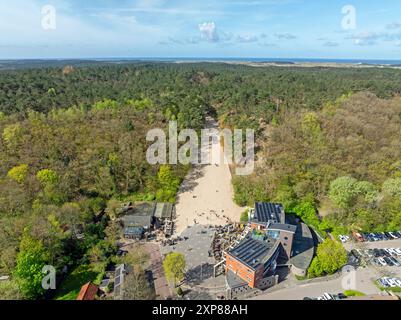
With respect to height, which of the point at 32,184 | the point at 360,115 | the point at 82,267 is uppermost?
the point at 360,115

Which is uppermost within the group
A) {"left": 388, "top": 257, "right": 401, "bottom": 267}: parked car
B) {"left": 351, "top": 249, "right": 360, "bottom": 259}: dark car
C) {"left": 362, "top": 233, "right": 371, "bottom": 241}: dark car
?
{"left": 362, "top": 233, "right": 371, "bottom": 241}: dark car

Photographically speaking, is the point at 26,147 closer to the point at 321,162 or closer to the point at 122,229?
the point at 122,229

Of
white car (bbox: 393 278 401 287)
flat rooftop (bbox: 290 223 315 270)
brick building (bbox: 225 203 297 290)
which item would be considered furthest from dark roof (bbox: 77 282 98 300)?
white car (bbox: 393 278 401 287)

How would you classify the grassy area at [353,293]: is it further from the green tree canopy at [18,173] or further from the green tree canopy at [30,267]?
the green tree canopy at [18,173]

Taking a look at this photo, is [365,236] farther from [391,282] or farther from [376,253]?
[391,282]

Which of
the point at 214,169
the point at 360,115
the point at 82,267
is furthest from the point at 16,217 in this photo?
the point at 360,115

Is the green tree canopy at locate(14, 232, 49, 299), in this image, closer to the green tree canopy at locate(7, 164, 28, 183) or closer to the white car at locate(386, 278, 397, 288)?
the green tree canopy at locate(7, 164, 28, 183)

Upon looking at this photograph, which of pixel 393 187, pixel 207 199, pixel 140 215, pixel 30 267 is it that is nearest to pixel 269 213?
pixel 207 199
